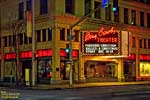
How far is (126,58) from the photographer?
6456cm

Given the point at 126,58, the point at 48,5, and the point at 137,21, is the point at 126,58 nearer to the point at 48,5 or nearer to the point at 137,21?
the point at 137,21

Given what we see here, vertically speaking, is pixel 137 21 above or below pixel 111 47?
above

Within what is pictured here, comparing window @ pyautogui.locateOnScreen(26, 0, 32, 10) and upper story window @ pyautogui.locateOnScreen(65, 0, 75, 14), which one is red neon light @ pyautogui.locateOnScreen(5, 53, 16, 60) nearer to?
window @ pyautogui.locateOnScreen(26, 0, 32, 10)

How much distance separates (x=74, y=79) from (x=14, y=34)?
36.3 feet

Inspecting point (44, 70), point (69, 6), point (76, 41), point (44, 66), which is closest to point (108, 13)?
point (69, 6)

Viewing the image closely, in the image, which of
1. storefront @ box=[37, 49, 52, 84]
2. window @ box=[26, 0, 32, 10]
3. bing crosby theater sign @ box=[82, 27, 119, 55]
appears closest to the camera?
storefront @ box=[37, 49, 52, 84]

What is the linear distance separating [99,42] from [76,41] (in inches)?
117

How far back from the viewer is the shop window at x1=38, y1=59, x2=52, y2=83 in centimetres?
5488

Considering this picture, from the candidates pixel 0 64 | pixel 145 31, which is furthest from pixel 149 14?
pixel 0 64

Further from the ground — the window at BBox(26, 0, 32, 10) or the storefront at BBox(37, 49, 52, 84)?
the window at BBox(26, 0, 32, 10)

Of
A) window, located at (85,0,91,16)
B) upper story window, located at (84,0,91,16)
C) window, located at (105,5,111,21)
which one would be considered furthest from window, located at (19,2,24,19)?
window, located at (105,5,111,21)

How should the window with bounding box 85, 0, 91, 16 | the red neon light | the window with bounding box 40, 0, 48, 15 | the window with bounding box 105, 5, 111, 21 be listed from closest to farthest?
1. the window with bounding box 40, 0, 48, 15
2. the window with bounding box 85, 0, 91, 16
3. the red neon light
4. the window with bounding box 105, 5, 111, 21

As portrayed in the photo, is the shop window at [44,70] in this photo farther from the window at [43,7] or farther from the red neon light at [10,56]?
the red neon light at [10,56]

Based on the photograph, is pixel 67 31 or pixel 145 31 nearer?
pixel 67 31
